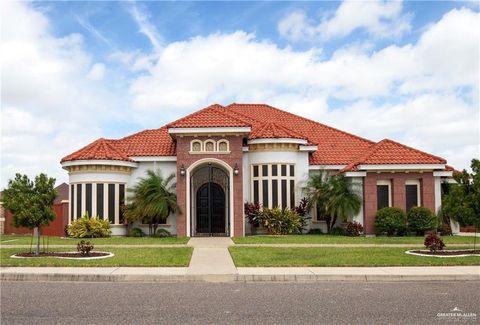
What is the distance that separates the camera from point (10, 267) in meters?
13.4

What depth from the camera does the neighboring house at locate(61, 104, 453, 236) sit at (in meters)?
23.7

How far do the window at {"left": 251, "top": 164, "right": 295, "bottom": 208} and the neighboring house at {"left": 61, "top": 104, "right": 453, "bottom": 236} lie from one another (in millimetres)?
47

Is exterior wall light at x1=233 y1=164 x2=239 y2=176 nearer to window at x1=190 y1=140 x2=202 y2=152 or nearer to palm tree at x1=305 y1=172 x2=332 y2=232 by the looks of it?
window at x1=190 y1=140 x2=202 y2=152

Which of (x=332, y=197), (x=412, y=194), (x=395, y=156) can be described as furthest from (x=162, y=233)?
(x=412, y=194)

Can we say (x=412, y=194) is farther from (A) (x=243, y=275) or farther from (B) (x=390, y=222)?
(A) (x=243, y=275)

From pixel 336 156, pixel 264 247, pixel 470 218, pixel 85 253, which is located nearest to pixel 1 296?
pixel 85 253

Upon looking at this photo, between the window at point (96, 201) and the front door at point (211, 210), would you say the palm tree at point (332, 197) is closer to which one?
the front door at point (211, 210)

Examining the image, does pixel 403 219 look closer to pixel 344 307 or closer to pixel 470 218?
pixel 470 218

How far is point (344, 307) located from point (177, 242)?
12.4m

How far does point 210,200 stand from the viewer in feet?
83.8

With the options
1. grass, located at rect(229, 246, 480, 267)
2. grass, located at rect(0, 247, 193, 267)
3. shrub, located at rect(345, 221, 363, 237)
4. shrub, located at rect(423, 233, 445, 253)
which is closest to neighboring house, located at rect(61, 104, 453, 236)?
shrub, located at rect(345, 221, 363, 237)

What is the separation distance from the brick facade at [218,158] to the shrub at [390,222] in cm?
612

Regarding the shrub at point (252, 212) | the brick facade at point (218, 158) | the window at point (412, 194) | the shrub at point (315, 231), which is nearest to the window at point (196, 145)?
the brick facade at point (218, 158)

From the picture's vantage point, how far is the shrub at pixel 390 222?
77.5ft
